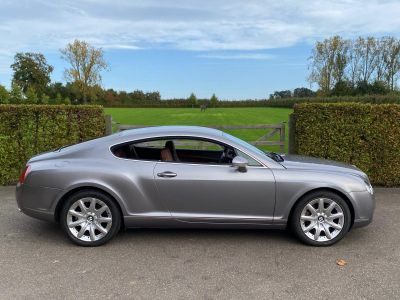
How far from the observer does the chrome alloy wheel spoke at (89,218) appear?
177 inches

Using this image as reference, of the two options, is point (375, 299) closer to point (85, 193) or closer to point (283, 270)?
point (283, 270)

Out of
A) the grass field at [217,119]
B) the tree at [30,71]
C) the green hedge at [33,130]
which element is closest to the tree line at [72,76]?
the tree at [30,71]

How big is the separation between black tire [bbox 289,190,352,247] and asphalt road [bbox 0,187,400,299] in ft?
0.34

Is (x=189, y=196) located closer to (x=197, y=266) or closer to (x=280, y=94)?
(x=197, y=266)

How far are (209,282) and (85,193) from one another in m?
1.78

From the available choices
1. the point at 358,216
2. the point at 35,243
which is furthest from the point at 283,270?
the point at 35,243

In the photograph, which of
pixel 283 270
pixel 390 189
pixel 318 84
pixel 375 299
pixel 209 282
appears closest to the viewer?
pixel 375 299

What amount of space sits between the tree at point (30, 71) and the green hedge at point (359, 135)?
82.9 meters

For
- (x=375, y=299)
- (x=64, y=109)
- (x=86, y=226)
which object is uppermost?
(x=64, y=109)

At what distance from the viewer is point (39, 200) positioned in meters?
4.54

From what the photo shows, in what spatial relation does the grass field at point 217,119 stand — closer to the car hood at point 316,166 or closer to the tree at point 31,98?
the tree at point 31,98

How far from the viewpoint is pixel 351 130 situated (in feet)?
25.0

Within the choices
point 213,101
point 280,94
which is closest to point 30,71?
point 213,101

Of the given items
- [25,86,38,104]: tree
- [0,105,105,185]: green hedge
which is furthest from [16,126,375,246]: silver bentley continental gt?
[25,86,38,104]: tree
